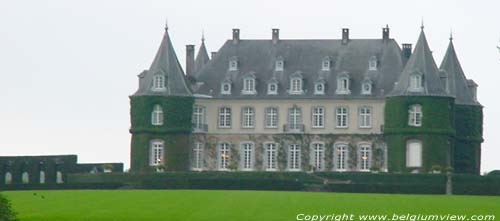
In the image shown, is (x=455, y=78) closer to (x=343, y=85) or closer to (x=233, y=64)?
(x=343, y=85)

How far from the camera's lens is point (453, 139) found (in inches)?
4966

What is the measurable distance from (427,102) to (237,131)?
36.8 ft

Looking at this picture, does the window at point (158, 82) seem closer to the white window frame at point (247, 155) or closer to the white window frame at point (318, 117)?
the white window frame at point (247, 155)

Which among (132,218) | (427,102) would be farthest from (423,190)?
(132,218)

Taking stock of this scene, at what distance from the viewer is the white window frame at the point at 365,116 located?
417 ft

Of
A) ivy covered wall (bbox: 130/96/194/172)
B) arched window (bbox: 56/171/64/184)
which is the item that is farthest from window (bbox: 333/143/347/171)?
arched window (bbox: 56/171/64/184)

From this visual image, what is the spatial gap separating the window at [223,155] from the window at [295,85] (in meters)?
4.69

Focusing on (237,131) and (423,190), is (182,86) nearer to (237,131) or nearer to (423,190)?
(237,131)

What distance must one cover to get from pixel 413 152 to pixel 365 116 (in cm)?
426

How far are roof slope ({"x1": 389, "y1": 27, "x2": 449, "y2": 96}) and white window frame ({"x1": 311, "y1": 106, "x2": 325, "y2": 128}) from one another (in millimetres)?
4939

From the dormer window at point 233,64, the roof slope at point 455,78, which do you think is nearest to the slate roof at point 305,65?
the dormer window at point 233,64

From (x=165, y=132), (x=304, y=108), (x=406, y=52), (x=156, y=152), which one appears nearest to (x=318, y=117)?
(x=304, y=108)

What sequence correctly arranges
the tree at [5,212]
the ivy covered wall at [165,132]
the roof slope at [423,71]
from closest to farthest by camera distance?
the tree at [5,212], the roof slope at [423,71], the ivy covered wall at [165,132]

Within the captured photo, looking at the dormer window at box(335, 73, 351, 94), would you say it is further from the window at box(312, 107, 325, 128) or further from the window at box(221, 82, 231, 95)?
the window at box(221, 82, 231, 95)
